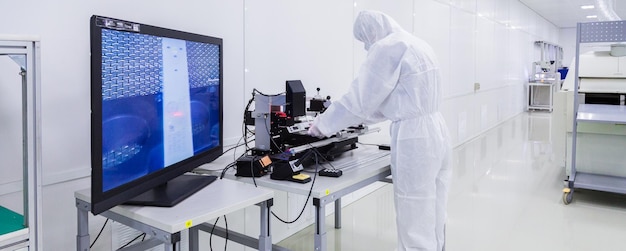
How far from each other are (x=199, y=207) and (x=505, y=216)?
2729mm

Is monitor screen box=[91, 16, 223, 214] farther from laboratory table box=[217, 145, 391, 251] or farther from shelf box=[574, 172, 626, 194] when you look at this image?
shelf box=[574, 172, 626, 194]

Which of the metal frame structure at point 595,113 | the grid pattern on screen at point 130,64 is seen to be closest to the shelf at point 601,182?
the metal frame structure at point 595,113

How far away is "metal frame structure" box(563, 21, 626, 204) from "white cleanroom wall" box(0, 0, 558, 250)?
159 cm

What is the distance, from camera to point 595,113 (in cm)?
343

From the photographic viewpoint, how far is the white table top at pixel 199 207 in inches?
48.3

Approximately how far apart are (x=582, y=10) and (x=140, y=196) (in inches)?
483

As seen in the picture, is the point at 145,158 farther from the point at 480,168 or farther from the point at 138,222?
the point at 480,168

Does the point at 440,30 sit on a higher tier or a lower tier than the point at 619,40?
higher

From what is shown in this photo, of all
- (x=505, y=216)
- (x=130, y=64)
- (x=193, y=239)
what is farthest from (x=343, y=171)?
(x=505, y=216)

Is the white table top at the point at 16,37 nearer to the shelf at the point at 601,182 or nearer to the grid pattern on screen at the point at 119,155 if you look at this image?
the grid pattern on screen at the point at 119,155

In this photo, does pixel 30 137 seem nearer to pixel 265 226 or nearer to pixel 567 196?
pixel 265 226

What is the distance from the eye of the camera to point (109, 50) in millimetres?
1188

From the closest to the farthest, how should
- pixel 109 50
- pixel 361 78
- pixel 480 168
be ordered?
pixel 109 50, pixel 361 78, pixel 480 168

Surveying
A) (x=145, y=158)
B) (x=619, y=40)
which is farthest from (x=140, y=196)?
(x=619, y=40)
